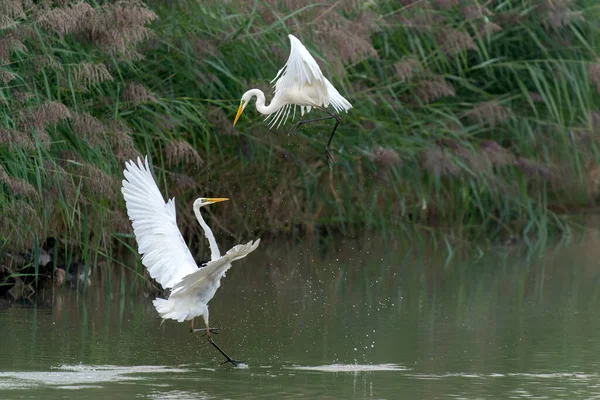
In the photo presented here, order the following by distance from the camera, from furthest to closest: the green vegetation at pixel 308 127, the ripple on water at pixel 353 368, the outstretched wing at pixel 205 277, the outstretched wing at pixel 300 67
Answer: the green vegetation at pixel 308 127 < the outstretched wing at pixel 300 67 < the ripple on water at pixel 353 368 < the outstretched wing at pixel 205 277

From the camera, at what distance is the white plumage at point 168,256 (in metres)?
5.61

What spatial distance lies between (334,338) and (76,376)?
1.63 metres

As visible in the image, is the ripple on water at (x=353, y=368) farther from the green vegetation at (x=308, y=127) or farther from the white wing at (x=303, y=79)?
the green vegetation at (x=308, y=127)

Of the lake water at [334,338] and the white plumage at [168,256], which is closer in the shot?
the lake water at [334,338]

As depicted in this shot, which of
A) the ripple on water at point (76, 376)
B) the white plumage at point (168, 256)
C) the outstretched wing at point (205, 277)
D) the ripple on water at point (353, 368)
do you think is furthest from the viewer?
the white plumage at point (168, 256)

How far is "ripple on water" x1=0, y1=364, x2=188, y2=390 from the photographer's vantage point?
503 cm

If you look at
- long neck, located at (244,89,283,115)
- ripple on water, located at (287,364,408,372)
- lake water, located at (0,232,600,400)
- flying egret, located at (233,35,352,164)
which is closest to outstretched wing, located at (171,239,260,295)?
lake water, located at (0,232,600,400)

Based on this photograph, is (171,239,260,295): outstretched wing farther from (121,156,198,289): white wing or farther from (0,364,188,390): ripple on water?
(0,364,188,390): ripple on water

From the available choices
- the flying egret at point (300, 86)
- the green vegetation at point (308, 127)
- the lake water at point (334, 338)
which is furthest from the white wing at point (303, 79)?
the lake water at point (334, 338)

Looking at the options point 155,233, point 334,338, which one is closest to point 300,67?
point 155,233

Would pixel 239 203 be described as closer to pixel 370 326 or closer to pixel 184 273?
pixel 370 326

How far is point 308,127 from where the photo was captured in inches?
369

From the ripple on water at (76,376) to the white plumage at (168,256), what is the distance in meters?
0.30

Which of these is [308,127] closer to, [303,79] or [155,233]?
[303,79]
